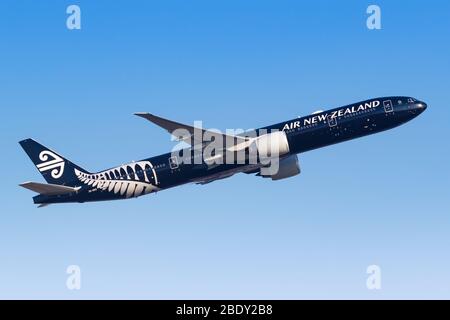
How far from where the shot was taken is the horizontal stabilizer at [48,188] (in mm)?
80281

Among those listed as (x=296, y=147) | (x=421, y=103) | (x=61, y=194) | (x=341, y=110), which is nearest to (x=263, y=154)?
(x=296, y=147)

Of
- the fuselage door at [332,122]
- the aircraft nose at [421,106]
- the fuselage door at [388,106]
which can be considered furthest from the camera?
the aircraft nose at [421,106]

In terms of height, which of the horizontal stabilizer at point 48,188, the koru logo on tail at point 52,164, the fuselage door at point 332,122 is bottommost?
the horizontal stabilizer at point 48,188

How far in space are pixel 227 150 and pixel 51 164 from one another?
23045 mm

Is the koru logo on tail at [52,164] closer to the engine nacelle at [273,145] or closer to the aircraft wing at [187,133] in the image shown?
the aircraft wing at [187,133]

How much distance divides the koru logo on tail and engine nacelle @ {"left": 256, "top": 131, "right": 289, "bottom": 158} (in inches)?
986

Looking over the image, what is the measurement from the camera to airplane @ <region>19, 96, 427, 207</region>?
77.9 meters

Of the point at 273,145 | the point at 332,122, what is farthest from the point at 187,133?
the point at 332,122

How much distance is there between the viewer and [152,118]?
74.7 m

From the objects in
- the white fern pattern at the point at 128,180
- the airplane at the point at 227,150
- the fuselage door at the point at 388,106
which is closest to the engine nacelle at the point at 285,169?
the airplane at the point at 227,150

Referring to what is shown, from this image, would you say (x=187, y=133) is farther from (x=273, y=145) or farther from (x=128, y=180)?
(x=128, y=180)

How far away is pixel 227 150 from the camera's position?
7912cm

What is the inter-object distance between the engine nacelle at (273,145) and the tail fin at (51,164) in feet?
72.7
